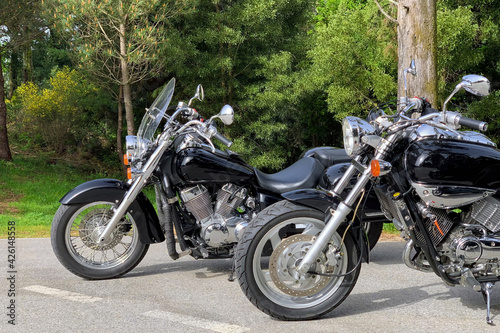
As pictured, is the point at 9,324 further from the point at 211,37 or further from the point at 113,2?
the point at 211,37

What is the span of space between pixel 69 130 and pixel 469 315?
56.6 feet

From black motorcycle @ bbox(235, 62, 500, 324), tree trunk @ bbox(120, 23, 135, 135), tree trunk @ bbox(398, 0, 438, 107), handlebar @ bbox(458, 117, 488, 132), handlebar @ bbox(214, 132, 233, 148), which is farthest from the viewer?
tree trunk @ bbox(120, 23, 135, 135)

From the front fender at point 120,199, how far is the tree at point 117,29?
877 centimetres

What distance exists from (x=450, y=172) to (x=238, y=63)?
13.7 metres

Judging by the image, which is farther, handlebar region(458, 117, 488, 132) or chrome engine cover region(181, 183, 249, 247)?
chrome engine cover region(181, 183, 249, 247)

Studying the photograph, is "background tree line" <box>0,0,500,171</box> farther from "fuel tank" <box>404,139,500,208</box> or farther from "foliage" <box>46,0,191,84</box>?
"fuel tank" <box>404,139,500,208</box>

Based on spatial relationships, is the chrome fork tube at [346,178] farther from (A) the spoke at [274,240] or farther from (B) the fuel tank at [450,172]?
(A) the spoke at [274,240]

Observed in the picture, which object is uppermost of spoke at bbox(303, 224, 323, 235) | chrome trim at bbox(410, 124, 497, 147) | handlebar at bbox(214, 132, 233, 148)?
chrome trim at bbox(410, 124, 497, 147)

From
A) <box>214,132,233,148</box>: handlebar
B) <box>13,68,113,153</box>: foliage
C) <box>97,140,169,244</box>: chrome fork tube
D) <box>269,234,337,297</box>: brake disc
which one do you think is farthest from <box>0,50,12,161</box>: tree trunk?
<box>269,234,337,297</box>: brake disc

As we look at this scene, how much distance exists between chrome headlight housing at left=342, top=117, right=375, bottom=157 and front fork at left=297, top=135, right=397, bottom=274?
0.09 m

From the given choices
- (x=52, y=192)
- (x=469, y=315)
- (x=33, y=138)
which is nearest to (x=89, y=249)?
(x=469, y=315)

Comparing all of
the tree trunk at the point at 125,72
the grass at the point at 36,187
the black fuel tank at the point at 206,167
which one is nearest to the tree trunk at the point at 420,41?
the grass at the point at 36,187

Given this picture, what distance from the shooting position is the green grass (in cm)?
893

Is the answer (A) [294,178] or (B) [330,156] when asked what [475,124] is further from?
(B) [330,156]
